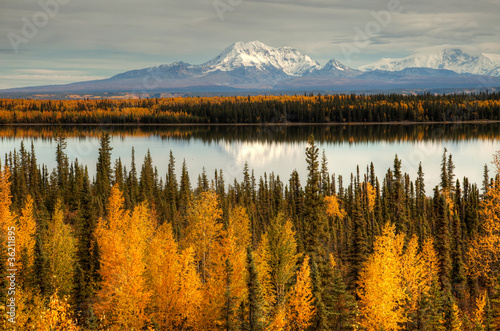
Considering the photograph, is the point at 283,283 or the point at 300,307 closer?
the point at 300,307

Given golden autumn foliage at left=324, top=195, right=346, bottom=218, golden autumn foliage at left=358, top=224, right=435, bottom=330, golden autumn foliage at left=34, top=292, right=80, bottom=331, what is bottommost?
golden autumn foliage at left=324, top=195, right=346, bottom=218

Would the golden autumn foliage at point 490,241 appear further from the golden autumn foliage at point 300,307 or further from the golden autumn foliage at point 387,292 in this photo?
the golden autumn foliage at point 300,307

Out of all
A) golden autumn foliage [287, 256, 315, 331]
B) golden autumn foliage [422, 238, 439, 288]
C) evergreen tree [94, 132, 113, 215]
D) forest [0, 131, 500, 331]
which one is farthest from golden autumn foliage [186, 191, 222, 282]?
evergreen tree [94, 132, 113, 215]

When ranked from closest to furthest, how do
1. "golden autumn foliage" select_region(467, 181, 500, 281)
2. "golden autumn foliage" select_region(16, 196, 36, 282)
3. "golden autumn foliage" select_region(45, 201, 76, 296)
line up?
"golden autumn foliage" select_region(467, 181, 500, 281) < "golden autumn foliage" select_region(16, 196, 36, 282) < "golden autumn foliage" select_region(45, 201, 76, 296)

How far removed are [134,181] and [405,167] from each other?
292 ft

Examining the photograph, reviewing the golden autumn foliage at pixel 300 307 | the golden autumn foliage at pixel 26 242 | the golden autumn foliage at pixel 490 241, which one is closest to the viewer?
the golden autumn foliage at pixel 300 307

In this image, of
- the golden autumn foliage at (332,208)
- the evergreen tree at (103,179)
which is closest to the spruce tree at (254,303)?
the evergreen tree at (103,179)

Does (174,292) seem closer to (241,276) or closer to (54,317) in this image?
(241,276)

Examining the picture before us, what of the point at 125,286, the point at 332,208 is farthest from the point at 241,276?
the point at 332,208

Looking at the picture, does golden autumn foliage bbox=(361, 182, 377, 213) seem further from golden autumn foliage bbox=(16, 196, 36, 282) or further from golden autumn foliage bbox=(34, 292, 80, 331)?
golden autumn foliage bbox=(34, 292, 80, 331)

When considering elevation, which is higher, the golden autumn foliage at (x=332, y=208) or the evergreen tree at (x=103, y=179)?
the evergreen tree at (x=103, y=179)

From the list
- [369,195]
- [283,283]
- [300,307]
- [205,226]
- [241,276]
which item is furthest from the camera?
[369,195]

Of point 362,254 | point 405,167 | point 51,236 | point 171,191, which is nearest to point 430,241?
point 362,254

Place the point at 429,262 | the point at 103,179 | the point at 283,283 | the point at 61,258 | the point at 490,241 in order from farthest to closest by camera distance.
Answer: the point at 103,179, the point at 429,262, the point at 61,258, the point at 490,241, the point at 283,283
